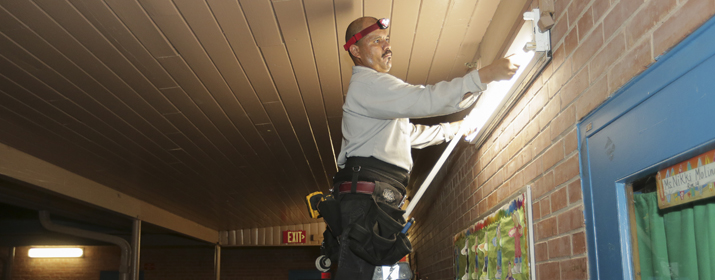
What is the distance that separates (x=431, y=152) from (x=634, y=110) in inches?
156

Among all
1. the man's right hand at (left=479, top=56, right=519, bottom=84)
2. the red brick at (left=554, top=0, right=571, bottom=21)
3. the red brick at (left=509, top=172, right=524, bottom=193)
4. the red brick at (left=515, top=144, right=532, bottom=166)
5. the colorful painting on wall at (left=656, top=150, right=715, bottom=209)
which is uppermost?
the red brick at (left=554, top=0, right=571, bottom=21)

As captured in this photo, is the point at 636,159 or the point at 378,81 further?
the point at 378,81

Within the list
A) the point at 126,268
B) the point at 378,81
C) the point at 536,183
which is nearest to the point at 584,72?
the point at 536,183

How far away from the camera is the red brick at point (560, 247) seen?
1743 millimetres

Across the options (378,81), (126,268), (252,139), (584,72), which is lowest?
(126,268)

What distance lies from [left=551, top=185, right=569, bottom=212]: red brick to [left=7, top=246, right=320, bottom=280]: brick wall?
1074 cm

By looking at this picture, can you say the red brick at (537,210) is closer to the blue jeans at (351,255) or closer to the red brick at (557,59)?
the red brick at (557,59)

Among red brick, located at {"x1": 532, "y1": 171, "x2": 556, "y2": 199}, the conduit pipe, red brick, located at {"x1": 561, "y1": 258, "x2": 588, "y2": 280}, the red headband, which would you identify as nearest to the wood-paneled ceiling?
the red headband

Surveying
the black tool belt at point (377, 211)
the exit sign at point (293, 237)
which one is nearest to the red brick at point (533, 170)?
the black tool belt at point (377, 211)

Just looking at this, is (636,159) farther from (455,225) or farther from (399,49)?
(455,225)

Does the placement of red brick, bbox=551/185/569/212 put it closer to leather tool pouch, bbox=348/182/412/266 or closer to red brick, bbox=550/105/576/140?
red brick, bbox=550/105/576/140

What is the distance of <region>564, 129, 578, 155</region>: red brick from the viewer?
1.68 m

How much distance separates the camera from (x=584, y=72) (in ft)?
5.40

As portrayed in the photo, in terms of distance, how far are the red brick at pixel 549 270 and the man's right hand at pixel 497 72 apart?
661 millimetres
